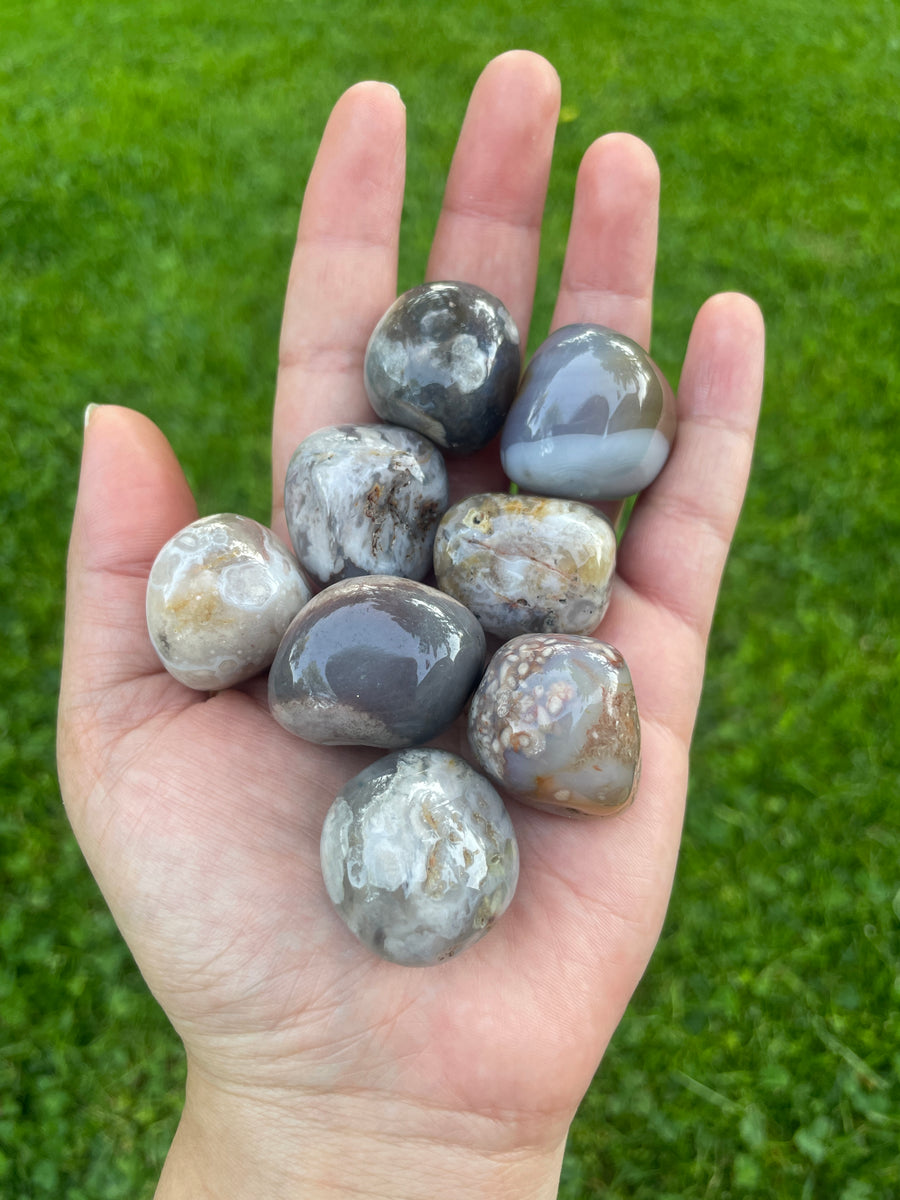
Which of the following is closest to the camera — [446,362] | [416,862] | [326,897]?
[416,862]

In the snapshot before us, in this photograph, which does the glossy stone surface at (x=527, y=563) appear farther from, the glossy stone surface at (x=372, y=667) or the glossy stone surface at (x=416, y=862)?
the glossy stone surface at (x=416, y=862)

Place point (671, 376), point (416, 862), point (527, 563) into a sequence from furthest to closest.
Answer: point (671, 376)
point (527, 563)
point (416, 862)

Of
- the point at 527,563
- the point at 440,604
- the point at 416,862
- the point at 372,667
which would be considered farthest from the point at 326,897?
the point at 527,563

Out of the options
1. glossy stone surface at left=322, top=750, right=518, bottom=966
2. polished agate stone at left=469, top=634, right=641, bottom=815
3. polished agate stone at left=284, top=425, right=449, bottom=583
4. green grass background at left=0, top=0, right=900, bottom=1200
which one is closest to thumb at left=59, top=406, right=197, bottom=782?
polished agate stone at left=284, top=425, right=449, bottom=583

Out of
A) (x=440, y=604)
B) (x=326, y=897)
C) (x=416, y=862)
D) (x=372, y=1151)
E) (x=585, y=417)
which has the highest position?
(x=585, y=417)

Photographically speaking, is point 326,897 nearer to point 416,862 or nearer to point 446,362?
point 416,862

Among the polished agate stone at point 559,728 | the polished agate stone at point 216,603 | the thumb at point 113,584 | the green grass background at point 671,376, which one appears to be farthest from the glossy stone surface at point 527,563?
the green grass background at point 671,376

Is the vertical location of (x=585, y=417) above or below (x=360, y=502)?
above

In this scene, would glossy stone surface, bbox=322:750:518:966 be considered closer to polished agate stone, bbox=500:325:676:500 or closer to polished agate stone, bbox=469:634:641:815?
polished agate stone, bbox=469:634:641:815
